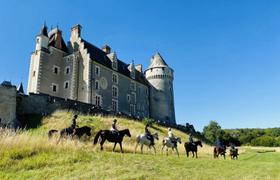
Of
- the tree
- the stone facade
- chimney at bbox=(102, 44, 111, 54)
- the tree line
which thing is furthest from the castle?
the tree

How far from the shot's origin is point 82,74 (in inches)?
1505

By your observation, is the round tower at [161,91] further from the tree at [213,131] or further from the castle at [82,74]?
the tree at [213,131]

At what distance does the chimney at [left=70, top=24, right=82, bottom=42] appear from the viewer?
135 ft

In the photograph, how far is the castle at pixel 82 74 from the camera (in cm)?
3703

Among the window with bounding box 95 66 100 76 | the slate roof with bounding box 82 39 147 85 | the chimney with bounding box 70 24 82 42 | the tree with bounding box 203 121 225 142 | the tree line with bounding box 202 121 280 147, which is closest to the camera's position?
the window with bounding box 95 66 100 76

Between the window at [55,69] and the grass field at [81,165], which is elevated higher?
the window at [55,69]

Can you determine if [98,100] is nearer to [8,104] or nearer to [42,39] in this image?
[42,39]

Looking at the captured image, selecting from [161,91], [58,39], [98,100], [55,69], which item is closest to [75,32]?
[58,39]

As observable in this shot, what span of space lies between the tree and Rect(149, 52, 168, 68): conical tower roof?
2673 centimetres

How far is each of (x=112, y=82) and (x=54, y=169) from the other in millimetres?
32147

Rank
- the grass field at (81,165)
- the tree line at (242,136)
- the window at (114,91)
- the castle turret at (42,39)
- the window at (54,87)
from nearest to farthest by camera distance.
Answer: the grass field at (81,165), the castle turret at (42,39), the window at (54,87), the window at (114,91), the tree line at (242,136)

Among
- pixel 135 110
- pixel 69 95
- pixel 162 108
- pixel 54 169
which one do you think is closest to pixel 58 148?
pixel 54 169

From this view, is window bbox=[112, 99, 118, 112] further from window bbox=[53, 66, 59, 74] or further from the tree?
the tree

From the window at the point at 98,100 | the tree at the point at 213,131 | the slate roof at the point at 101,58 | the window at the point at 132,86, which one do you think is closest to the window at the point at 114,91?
the slate roof at the point at 101,58
